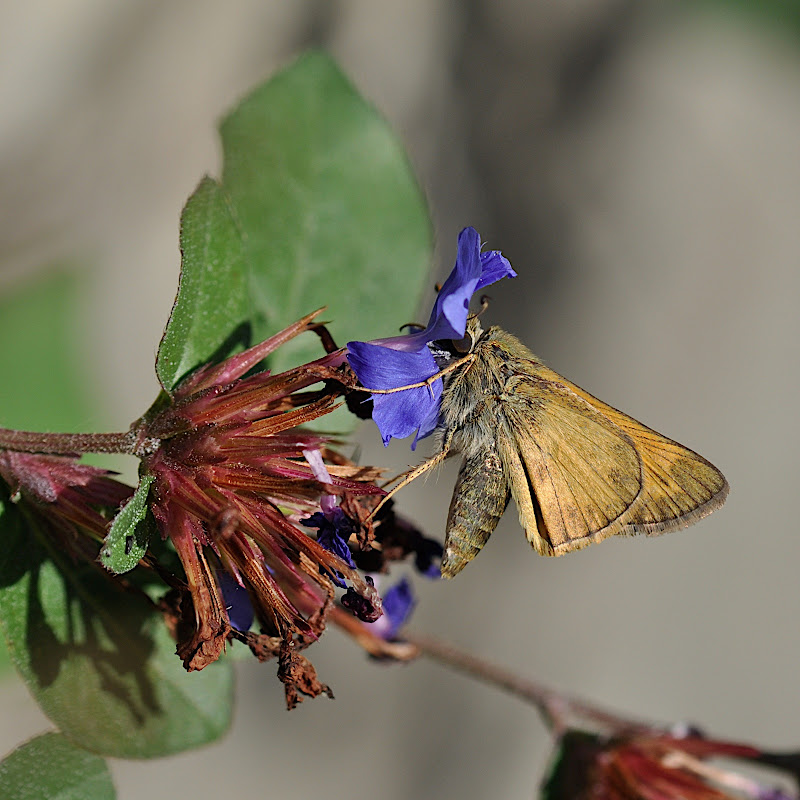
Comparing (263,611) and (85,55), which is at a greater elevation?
(85,55)

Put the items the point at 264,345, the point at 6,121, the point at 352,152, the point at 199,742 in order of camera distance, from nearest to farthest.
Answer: the point at 264,345
the point at 199,742
the point at 352,152
the point at 6,121

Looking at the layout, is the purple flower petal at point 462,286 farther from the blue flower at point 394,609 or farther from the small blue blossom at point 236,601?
the blue flower at point 394,609

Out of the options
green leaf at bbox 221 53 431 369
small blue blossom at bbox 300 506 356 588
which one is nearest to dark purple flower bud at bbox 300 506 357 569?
small blue blossom at bbox 300 506 356 588

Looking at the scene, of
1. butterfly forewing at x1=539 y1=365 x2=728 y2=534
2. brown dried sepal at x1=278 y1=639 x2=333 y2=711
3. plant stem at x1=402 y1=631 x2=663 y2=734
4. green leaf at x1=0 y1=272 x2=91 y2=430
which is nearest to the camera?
brown dried sepal at x1=278 y1=639 x2=333 y2=711

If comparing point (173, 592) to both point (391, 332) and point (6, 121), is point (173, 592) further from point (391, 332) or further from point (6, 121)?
point (6, 121)

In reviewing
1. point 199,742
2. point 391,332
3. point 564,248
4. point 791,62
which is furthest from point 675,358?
point 199,742

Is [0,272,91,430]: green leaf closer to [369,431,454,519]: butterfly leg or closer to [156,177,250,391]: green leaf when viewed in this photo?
[156,177,250,391]: green leaf

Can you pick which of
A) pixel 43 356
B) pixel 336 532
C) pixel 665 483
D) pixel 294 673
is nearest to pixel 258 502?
pixel 336 532
